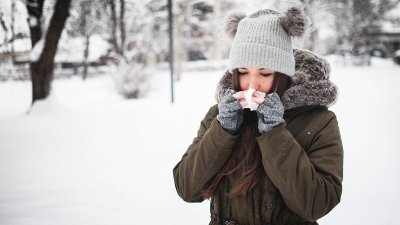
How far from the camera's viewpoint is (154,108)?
10.9 meters

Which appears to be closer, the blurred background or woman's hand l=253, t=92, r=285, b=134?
woman's hand l=253, t=92, r=285, b=134

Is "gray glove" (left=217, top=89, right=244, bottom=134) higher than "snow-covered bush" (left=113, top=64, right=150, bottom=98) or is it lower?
higher

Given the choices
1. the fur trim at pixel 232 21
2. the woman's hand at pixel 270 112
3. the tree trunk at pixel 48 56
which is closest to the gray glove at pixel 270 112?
the woman's hand at pixel 270 112

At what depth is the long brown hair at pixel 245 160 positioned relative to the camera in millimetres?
1396

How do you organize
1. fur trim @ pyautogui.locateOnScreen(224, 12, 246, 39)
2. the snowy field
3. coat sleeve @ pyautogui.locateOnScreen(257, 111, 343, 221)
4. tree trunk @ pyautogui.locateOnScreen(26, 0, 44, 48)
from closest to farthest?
coat sleeve @ pyautogui.locateOnScreen(257, 111, 343, 221) → fur trim @ pyautogui.locateOnScreen(224, 12, 246, 39) → the snowy field → tree trunk @ pyautogui.locateOnScreen(26, 0, 44, 48)

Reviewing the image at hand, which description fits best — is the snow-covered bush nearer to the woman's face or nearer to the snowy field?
the snowy field

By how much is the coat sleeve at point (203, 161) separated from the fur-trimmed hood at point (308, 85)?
0.29 metres

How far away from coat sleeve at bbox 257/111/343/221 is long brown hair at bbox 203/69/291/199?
0.10m

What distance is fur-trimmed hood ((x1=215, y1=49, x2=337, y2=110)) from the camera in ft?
4.72

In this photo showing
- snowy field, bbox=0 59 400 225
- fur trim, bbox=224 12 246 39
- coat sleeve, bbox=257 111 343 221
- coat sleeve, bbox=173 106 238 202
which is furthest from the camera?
→ snowy field, bbox=0 59 400 225

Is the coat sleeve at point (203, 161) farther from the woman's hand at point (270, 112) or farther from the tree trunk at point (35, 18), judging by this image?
the tree trunk at point (35, 18)

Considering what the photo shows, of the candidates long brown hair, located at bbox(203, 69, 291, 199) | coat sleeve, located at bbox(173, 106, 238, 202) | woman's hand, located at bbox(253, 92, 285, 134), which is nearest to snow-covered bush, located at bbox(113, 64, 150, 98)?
coat sleeve, located at bbox(173, 106, 238, 202)

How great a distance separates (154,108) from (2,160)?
5.55m

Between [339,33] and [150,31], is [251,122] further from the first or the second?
[339,33]
